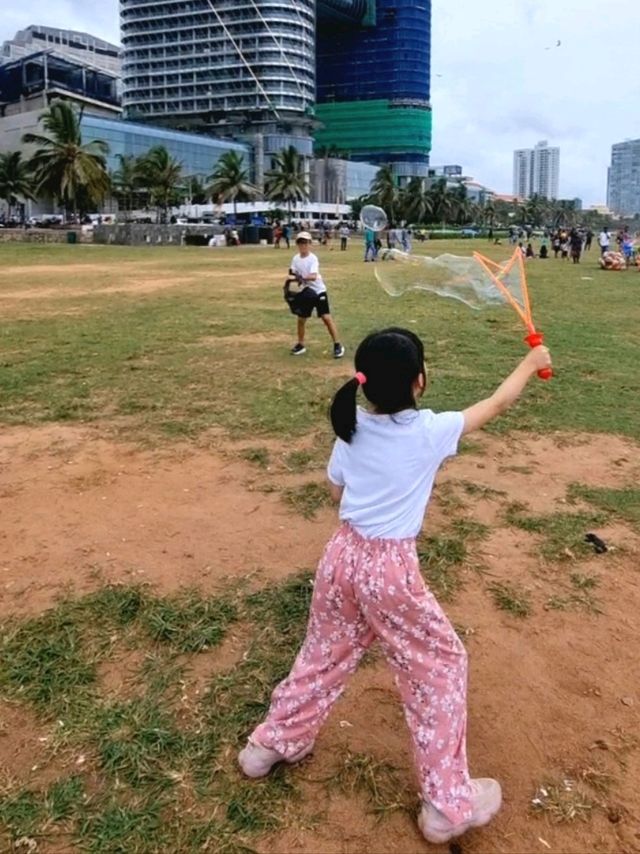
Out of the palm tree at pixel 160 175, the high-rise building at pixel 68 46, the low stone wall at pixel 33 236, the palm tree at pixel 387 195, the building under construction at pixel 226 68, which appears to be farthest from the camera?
the high-rise building at pixel 68 46

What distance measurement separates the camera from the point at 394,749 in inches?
106

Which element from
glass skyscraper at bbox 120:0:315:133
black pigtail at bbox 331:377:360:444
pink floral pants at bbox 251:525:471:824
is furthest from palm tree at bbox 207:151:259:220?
pink floral pants at bbox 251:525:471:824

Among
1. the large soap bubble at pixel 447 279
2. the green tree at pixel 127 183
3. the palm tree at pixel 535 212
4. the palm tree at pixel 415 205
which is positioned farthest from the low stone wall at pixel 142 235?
the palm tree at pixel 535 212

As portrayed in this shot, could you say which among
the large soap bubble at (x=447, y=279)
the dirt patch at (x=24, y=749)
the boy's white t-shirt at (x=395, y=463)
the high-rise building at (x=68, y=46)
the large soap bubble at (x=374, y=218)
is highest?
the high-rise building at (x=68, y=46)

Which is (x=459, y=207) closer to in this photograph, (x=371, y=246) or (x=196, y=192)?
(x=196, y=192)

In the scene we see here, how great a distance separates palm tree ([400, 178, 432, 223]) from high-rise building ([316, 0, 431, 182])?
135 ft

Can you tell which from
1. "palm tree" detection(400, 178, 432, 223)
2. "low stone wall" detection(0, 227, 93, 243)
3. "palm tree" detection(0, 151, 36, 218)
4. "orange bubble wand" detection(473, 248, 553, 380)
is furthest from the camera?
"palm tree" detection(400, 178, 432, 223)

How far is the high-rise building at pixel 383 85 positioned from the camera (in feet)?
455

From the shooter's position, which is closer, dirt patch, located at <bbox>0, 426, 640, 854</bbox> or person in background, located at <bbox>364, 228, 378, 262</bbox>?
dirt patch, located at <bbox>0, 426, 640, 854</bbox>

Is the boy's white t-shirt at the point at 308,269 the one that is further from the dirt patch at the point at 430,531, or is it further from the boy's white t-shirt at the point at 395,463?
the boy's white t-shirt at the point at 395,463

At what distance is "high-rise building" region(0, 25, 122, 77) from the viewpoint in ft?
440

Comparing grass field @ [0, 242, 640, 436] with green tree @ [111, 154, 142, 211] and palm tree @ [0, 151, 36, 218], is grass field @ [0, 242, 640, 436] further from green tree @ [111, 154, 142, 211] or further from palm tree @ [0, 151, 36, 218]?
green tree @ [111, 154, 142, 211]

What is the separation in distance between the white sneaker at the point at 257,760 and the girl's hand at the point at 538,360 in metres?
1.53

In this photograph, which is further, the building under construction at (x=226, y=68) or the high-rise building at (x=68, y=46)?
the high-rise building at (x=68, y=46)
